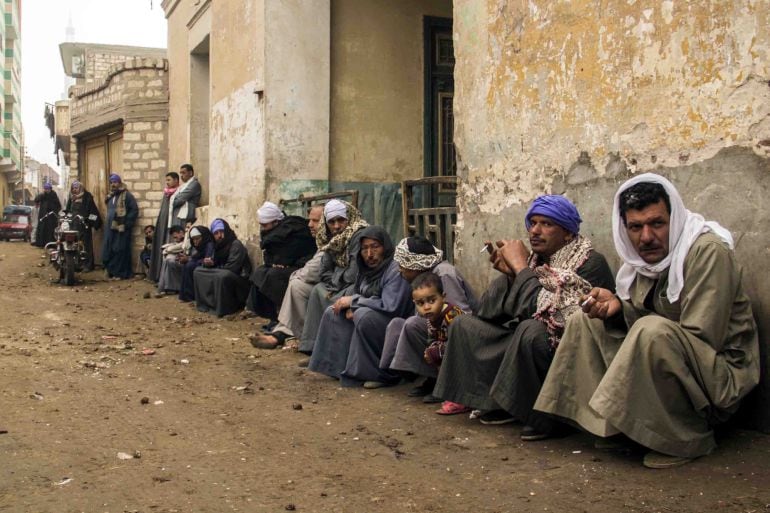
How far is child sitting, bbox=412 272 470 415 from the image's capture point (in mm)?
4645

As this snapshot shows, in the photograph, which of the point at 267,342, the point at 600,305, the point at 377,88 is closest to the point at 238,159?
the point at 377,88

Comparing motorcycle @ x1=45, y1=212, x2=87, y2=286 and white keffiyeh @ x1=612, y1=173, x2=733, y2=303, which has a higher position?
white keffiyeh @ x1=612, y1=173, x2=733, y2=303

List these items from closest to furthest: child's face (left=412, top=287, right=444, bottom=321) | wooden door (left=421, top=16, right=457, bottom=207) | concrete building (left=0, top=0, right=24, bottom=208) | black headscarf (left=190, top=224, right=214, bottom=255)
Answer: child's face (left=412, top=287, right=444, bottom=321) → wooden door (left=421, top=16, right=457, bottom=207) → black headscarf (left=190, top=224, right=214, bottom=255) → concrete building (left=0, top=0, right=24, bottom=208)

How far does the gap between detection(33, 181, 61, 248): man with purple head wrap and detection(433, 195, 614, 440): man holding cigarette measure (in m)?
15.2

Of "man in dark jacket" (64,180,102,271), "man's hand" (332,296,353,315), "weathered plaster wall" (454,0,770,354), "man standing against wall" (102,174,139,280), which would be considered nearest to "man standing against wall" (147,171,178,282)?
"man standing against wall" (102,174,139,280)

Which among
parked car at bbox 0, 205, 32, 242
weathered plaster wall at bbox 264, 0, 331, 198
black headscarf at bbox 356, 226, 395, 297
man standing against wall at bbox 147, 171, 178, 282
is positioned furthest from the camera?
parked car at bbox 0, 205, 32, 242

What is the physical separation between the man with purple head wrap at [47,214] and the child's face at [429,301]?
14723mm

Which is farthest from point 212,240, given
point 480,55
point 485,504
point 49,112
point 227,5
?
point 49,112

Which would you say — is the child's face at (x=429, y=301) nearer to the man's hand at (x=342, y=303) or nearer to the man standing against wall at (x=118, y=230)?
the man's hand at (x=342, y=303)

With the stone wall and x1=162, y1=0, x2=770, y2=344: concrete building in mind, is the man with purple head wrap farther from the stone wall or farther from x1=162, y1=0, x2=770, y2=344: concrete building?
x1=162, y1=0, x2=770, y2=344: concrete building

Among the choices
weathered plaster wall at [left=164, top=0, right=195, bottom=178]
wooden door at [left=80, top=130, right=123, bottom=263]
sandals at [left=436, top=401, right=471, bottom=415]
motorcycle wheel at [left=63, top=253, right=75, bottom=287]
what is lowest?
sandals at [left=436, top=401, right=471, bottom=415]

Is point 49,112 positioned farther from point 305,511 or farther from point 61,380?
Result: point 305,511

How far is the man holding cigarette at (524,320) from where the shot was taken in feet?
12.6

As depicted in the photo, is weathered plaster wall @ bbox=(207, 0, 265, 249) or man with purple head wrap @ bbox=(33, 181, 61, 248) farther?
man with purple head wrap @ bbox=(33, 181, 61, 248)
